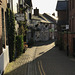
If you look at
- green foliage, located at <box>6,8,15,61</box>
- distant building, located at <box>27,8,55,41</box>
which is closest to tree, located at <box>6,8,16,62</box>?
green foliage, located at <box>6,8,15,61</box>

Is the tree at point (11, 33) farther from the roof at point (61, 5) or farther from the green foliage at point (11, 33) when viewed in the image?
the roof at point (61, 5)

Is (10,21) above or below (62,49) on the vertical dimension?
above

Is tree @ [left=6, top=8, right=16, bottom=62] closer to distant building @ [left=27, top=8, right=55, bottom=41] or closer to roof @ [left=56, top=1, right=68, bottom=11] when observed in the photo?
distant building @ [left=27, top=8, right=55, bottom=41]

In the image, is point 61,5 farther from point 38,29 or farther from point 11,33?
point 11,33

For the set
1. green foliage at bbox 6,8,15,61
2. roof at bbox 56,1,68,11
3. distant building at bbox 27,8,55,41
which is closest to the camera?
green foliage at bbox 6,8,15,61

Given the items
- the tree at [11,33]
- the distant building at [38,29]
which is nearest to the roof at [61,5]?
the distant building at [38,29]

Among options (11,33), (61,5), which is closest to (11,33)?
(11,33)

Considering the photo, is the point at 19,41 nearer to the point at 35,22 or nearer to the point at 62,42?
the point at 62,42

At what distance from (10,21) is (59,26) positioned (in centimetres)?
1886

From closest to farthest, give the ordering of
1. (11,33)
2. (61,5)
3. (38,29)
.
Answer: (11,33) → (61,5) → (38,29)

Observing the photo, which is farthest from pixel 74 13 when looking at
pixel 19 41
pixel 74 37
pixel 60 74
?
pixel 60 74

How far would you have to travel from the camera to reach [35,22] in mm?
35031

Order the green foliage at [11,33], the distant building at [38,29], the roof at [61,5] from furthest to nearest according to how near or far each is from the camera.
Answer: the distant building at [38,29] < the roof at [61,5] < the green foliage at [11,33]

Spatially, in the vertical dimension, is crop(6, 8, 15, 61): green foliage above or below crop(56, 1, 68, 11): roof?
below
